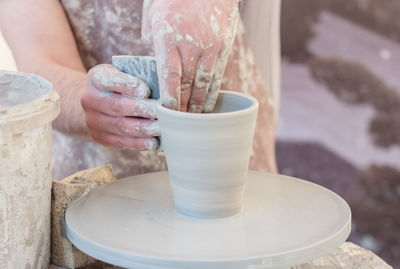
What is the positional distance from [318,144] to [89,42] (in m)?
2.58

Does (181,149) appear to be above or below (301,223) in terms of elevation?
above

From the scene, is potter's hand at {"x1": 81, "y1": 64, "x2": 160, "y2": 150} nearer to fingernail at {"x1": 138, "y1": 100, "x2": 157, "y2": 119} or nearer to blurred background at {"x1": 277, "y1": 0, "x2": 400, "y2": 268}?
fingernail at {"x1": 138, "y1": 100, "x2": 157, "y2": 119}

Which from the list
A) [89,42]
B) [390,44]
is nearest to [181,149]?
[89,42]

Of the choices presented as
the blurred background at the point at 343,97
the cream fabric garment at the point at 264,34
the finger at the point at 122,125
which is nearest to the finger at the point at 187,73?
the finger at the point at 122,125

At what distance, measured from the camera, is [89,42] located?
1.64m

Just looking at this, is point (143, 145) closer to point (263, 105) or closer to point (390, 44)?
point (263, 105)

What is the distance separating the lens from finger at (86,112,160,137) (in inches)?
49.3

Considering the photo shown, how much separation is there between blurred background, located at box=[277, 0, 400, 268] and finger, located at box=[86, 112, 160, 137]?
2599 mm

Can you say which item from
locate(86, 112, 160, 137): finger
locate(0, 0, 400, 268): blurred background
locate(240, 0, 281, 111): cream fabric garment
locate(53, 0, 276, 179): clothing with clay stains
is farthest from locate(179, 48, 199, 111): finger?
locate(0, 0, 400, 268): blurred background

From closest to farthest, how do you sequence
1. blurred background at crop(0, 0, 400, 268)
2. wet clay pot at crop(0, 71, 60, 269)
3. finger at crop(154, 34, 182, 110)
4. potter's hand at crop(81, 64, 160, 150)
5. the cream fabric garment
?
wet clay pot at crop(0, 71, 60, 269)
finger at crop(154, 34, 182, 110)
potter's hand at crop(81, 64, 160, 150)
the cream fabric garment
blurred background at crop(0, 0, 400, 268)

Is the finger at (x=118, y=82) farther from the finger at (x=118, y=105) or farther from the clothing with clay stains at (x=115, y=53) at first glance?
the clothing with clay stains at (x=115, y=53)

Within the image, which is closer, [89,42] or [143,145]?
[143,145]

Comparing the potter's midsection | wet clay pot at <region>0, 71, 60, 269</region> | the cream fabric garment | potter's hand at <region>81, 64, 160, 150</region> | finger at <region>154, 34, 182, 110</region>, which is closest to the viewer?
wet clay pot at <region>0, 71, 60, 269</region>

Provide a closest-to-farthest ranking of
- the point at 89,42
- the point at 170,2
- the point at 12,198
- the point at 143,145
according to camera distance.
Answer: the point at 12,198 < the point at 170,2 < the point at 143,145 < the point at 89,42
